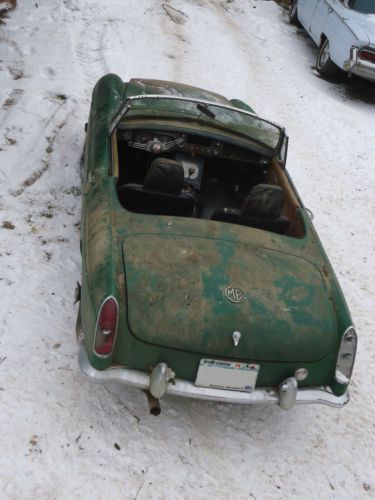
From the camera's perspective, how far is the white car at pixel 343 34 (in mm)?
8172

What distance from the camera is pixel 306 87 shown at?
28.5 ft

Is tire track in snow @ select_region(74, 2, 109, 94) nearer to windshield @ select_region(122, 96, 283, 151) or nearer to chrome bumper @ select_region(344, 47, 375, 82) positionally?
windshield @ select_region(122, 96, 283, 151)

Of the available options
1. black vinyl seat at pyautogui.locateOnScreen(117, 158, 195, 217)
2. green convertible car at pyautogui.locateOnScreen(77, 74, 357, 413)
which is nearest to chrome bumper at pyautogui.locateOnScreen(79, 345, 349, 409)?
green convertible car at pyautogui.locateOnScreen(77, 74, 357, 413)

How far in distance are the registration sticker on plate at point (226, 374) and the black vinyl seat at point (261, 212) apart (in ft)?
3.91

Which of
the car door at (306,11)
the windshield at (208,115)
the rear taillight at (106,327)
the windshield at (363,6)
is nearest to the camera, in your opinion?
the rear taillight at (106,327)

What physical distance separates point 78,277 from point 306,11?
843 cm

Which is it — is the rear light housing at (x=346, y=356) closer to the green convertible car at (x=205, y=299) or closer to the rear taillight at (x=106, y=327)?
the green convertible car at (x=205, y=299)

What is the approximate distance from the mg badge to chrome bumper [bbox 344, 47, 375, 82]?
6432 millimetres

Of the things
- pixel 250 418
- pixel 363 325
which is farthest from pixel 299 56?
pixel 250 418

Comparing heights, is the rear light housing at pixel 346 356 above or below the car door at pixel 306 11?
above

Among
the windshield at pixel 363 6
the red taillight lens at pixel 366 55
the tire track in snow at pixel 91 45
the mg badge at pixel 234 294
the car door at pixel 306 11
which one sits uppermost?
the windshield at pixel 363 6

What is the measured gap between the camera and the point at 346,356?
314 centimetres

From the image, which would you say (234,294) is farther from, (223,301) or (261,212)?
(261,212)

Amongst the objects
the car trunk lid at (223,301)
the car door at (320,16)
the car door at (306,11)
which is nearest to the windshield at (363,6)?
the car door at (320,16)
